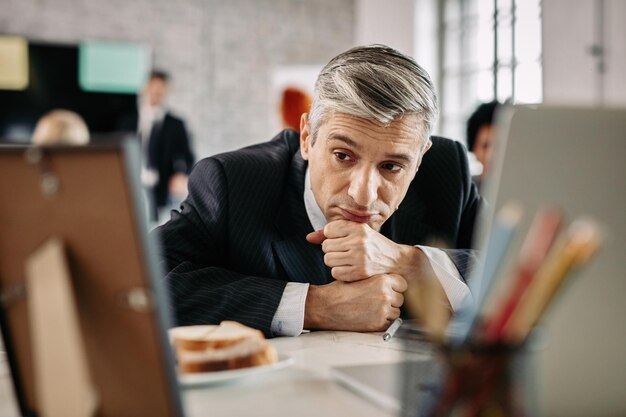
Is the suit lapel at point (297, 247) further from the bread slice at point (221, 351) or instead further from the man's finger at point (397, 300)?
the bread slice at point (221, 351)

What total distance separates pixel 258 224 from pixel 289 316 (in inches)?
Answer: 14.6

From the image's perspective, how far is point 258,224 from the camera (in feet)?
5.33

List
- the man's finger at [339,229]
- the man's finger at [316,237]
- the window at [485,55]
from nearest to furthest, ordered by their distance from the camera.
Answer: the man's finger at [339,229] → the man's finger at [316,237] → the window at [485,55]

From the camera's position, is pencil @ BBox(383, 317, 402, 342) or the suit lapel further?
the suit lapel

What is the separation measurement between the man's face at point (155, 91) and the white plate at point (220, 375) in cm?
621

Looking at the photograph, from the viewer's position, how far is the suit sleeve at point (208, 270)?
4.42 feet

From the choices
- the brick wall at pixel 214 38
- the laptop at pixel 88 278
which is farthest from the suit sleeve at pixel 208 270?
the brick wall at pixel 214 38

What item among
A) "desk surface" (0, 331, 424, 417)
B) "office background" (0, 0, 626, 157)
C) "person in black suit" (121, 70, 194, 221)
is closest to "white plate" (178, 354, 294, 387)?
"desk surface" (0, 331, 424, 417)

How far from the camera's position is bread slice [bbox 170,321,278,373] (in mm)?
887

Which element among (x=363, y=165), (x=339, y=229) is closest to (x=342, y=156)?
(x=363, y=165)

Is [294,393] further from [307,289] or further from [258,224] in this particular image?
[258,224]

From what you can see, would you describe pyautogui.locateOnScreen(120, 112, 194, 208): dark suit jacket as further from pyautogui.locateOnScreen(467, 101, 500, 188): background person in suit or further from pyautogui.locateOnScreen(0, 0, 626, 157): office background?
pyautogui.locateOnScreen(467, 101, 500, 188): background person in suit

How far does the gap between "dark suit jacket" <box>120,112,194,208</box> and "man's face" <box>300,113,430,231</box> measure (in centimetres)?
533

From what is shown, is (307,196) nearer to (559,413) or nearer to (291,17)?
(559,413)
